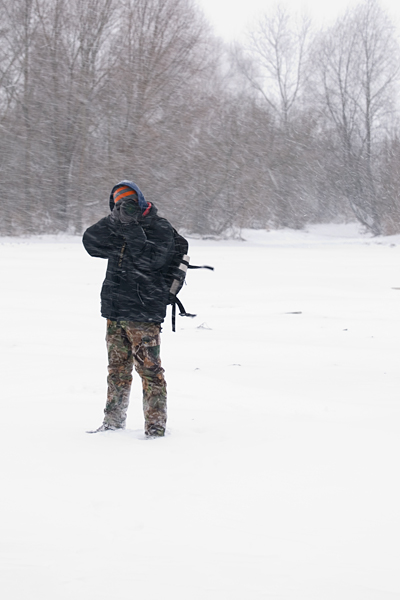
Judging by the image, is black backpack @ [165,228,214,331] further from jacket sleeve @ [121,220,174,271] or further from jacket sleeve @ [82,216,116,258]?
jacket sleeve @ [82,216,116,258]

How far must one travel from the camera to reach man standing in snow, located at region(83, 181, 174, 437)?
4.62 meters

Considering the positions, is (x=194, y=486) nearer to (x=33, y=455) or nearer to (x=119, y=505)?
(x=119, y=505)

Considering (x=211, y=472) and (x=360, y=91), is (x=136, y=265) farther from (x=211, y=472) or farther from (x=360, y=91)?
(x=360, y=91)

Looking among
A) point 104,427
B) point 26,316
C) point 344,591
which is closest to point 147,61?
point 26,316

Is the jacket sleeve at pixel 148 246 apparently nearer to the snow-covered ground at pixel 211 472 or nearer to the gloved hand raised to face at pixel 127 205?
the gloved hand raised to face at pixel 127 205

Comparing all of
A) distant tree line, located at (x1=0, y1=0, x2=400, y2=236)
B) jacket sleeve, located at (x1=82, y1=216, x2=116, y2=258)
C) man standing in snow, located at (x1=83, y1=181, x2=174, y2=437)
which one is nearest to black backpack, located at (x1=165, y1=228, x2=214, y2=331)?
man standing in snow, located at (x1=83, y1=181, x2=174, y2=437)

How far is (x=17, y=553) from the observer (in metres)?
3.04

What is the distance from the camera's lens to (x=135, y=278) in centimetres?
466

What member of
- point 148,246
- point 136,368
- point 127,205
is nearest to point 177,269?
point 148,246

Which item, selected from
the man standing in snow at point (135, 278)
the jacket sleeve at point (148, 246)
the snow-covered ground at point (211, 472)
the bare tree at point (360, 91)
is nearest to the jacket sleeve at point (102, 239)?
the man standing in snow at point (135, 278)

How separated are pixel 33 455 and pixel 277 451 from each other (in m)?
1.52

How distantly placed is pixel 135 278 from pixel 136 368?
0.59m

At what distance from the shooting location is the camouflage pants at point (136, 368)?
466cm

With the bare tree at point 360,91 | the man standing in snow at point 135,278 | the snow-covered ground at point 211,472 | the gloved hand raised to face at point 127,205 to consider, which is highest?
the bare tree at point 360,91
